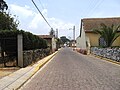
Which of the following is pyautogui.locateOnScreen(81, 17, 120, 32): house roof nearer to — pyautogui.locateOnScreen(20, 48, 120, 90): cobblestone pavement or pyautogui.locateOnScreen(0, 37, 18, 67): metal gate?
pyautogui.locateOnScreen(0, 37, 18, 67): metal gate

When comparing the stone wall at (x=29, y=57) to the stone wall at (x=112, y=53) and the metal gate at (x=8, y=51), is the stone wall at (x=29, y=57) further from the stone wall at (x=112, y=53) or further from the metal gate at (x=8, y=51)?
the stone wall at (x=112, y=53)

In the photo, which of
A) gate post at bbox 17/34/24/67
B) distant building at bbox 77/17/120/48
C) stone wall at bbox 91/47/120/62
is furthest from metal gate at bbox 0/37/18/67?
distant building at bbox 77/17/120/48

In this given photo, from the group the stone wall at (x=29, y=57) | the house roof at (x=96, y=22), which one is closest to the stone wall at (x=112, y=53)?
the stone wall at (x=29, y=57)

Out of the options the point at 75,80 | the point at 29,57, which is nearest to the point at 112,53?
the point at 29,57

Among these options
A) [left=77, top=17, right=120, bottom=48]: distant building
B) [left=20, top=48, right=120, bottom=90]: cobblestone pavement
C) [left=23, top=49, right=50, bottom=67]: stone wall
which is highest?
[left=77, top=17, right=120, bottom=48]: distant building

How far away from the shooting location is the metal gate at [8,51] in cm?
1927

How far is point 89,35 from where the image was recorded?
55.5m

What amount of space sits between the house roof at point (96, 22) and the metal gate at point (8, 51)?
37.1m

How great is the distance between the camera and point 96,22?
58312 millimetres

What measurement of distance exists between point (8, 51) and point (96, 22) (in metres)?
40.7

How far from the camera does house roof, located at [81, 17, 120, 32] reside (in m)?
56.5

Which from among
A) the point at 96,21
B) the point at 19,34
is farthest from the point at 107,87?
the point at 96,21

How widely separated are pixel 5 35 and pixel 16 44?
3.25ft

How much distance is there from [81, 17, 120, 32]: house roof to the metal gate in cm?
3710
